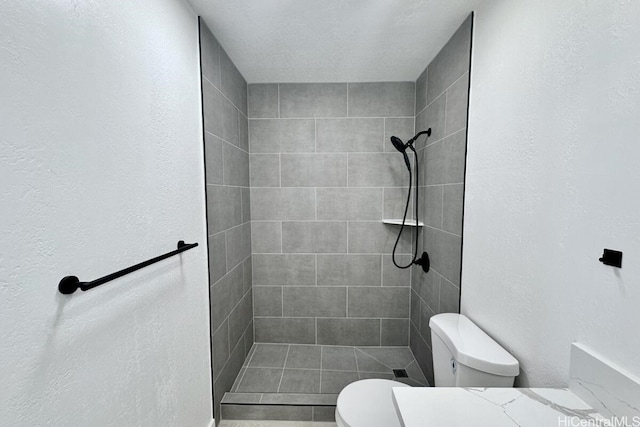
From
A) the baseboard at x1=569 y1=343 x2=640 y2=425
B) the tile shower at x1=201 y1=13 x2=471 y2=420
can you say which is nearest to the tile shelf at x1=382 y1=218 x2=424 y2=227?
Result: the tile shower at x1=201 y1=13 x2=471 y2=420

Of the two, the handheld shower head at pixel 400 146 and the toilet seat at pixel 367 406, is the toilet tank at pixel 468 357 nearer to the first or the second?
the toilet seat at pixel 367 406

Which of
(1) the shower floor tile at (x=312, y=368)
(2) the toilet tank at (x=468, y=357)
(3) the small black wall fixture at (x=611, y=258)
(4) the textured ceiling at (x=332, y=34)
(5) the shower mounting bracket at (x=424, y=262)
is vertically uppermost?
(4) the textured ceiling at (x=332, y=34)

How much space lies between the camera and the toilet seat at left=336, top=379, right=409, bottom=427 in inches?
44.5

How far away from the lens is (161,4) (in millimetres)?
1042

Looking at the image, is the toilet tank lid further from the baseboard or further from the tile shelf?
the tile shelf

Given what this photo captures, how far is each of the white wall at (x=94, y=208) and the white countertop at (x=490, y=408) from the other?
85 centimetres

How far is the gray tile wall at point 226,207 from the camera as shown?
147 cm

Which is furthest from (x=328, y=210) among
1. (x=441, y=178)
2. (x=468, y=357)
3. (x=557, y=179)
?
(x=557, y=179)

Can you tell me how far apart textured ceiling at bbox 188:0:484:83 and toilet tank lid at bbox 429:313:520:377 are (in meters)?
1.50

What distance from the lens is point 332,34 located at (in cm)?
150

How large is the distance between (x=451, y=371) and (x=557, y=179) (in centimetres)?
83

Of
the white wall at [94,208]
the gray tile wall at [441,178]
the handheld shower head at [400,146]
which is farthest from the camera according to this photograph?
the handheld shower head at [400,146]

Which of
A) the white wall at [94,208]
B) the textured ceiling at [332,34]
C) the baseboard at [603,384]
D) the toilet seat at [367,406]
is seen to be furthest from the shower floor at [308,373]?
the textured ceiling at [332,34]

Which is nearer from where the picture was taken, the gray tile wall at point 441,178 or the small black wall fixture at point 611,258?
the small black wall fixture at point 611,258
